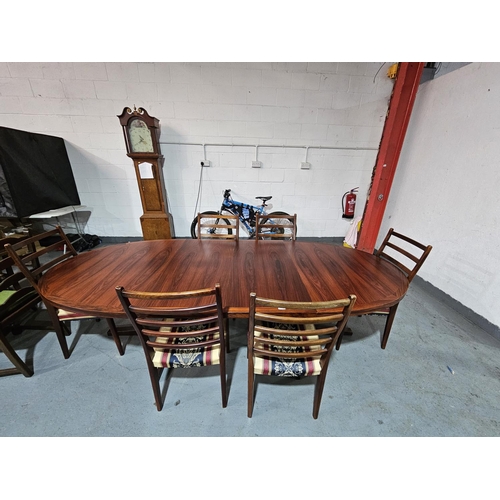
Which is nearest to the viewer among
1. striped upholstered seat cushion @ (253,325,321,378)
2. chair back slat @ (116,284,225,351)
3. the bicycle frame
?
chair back slat @ (116,284,225,351)

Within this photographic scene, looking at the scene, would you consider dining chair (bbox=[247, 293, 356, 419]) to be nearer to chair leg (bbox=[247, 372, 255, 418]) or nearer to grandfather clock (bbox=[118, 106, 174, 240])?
chair leg (bbox=[247, 372, 255, 418])

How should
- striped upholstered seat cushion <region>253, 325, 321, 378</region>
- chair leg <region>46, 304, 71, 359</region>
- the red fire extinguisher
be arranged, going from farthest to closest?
the red fire extinguisher, chair leg <region>46, 304, 71, 359</region>, striped upholstered seat cushion <region>253, 325, 321, 378</region>

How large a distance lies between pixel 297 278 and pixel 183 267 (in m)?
0.77

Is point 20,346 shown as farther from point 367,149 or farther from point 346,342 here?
point 367,149

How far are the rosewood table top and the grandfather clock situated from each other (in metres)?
1.50

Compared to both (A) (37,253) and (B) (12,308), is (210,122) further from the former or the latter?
(B) (12,308)

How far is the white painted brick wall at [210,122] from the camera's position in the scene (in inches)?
109

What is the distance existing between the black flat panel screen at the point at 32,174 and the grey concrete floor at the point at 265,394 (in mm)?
1854

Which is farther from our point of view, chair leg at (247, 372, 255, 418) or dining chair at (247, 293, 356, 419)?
chair leg at (247, 372, 255, 418)

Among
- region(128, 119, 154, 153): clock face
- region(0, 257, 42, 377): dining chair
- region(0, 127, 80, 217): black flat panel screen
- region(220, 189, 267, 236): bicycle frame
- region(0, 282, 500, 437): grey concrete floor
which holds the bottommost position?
region(0, 282, 500, 437): grey concrete floor

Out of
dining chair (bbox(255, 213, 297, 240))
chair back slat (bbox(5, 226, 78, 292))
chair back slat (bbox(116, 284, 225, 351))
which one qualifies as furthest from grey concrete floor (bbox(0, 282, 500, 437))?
dining chair (bbox(255, 213, 297, 240))

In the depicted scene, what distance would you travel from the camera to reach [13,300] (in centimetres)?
150

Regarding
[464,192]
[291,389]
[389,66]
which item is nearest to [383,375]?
[291,389]

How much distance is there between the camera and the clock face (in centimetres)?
271
